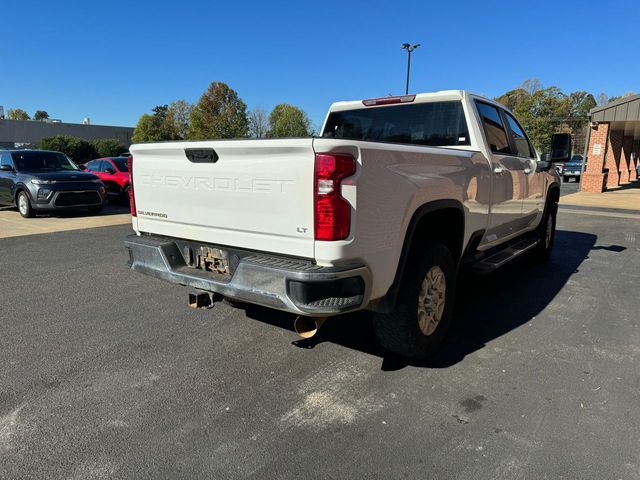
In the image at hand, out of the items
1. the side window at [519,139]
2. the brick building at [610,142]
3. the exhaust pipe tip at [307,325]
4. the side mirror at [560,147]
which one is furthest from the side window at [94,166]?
the brick building at [610,142]

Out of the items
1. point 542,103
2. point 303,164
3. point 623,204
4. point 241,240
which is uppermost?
point 542,103

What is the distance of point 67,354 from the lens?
362cm

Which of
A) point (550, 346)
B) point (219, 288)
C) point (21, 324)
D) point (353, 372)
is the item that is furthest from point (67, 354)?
point (550, 346)

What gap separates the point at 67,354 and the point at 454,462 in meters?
2.97

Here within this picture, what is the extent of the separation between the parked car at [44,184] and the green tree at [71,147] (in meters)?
27.7

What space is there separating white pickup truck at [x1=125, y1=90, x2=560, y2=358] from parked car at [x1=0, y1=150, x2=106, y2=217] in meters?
8.73

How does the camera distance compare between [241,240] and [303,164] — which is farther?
[241,240]

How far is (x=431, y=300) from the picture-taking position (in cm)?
347

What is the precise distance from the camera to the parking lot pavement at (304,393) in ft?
7.82

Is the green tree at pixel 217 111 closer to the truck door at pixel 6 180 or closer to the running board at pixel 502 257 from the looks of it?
the truck door at pixel 6 180

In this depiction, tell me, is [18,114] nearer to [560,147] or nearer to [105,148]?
[105,148]

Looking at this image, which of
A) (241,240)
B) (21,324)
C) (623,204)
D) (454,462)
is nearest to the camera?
(454,462)

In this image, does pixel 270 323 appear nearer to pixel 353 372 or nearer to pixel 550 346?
pixel 353 372

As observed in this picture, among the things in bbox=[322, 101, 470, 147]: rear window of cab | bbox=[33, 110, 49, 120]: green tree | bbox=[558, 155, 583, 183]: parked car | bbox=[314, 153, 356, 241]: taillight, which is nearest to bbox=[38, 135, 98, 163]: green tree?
bbox=[558, 155, 583, 183]: parked car
